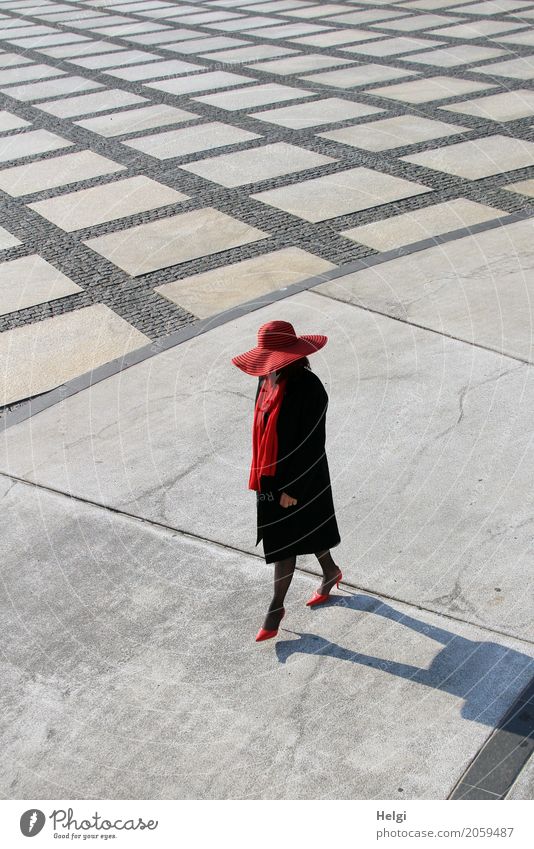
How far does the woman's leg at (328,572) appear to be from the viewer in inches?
190

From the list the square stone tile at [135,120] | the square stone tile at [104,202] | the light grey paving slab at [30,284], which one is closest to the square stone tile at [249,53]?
the square stone tile at [135,120]

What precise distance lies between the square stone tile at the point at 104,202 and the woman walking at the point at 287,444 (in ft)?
22.8

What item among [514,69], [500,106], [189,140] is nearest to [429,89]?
[500,106]

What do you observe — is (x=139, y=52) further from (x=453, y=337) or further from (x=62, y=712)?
(x=62, y=712)

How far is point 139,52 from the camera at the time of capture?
19828mm

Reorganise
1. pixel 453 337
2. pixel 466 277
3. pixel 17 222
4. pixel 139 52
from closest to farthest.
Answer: pixel 453 337 → pixel 466 277 → pixel 17 222 → pixel 139 52

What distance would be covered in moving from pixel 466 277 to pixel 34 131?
349 inches

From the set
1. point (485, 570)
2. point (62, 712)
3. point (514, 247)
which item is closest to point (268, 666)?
point (62, 712)

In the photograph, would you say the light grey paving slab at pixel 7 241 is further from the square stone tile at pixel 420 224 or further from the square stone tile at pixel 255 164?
the square stone tile at pixel 420 224

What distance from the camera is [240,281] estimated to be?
9.13m

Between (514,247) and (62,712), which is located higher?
(514,247)

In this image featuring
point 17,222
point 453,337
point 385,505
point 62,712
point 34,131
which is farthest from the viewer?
point 34,131

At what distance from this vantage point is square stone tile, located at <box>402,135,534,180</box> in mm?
11570

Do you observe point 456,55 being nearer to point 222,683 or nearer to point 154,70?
point 154,70
